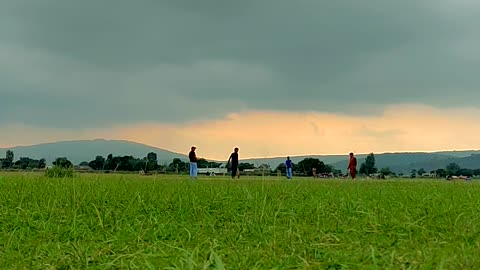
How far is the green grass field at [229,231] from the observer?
147 inches

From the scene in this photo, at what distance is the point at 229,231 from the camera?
5445 millimetres

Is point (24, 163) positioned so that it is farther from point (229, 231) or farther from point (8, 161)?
point (229, 231)

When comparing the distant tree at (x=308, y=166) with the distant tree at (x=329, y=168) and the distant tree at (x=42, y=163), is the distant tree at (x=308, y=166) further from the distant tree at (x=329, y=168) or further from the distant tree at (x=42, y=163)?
the distant tree at (x=42, y=163)

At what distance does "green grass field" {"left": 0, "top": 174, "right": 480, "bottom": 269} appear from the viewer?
3.74m

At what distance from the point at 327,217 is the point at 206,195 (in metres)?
2.60

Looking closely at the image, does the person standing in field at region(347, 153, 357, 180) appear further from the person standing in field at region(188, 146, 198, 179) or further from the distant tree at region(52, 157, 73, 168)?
the distant tree at region(52, 157, 73, 168)

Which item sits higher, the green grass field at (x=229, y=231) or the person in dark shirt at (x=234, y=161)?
the person in dark shirt at (x=234, y=161)

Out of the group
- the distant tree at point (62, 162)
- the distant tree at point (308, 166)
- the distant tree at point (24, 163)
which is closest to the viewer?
the distant tree at point (62, 162)

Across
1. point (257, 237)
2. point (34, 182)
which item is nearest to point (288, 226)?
point (257, 237)

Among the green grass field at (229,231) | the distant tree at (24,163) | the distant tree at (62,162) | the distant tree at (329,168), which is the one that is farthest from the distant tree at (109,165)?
the distant tree at (329,168)

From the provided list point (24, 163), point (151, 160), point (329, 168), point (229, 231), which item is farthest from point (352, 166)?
point (229, 231)

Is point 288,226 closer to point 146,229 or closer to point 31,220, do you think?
point 146,229

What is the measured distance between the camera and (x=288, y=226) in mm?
5559

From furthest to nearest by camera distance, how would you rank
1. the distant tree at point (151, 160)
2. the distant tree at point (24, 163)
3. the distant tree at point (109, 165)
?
the distant tree at point (24, 163)
the distant tree at point (109, 165)
the distant tree at point (151, 160)
